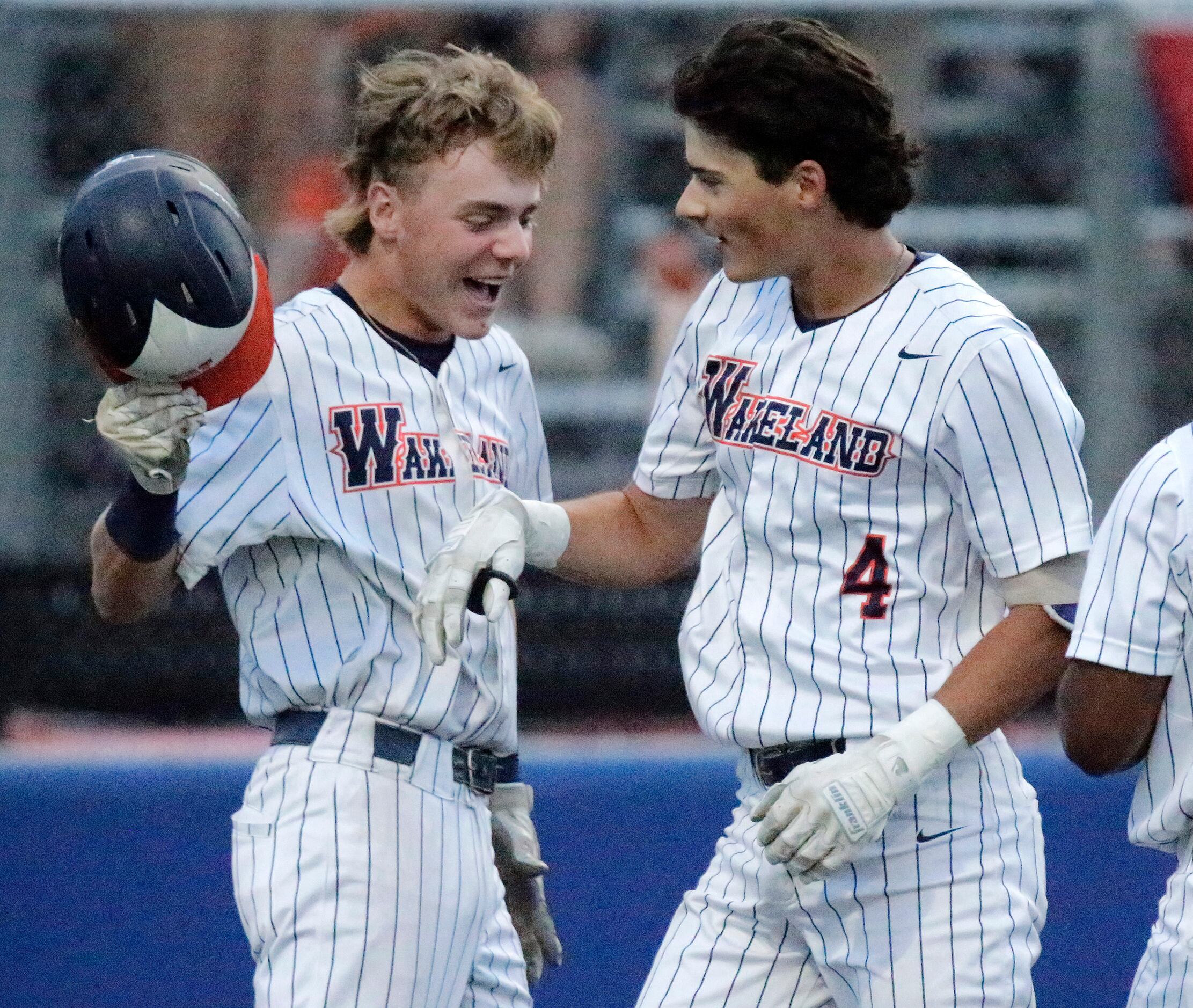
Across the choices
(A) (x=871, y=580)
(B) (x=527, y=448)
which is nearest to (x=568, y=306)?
(B) (x=527, y=448)

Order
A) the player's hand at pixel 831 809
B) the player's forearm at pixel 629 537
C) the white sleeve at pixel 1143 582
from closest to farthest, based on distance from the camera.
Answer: the white sleeve at pixel 1143 582 < the player's hand at pixel 831 809 < the player's forearm at pixel 629 537

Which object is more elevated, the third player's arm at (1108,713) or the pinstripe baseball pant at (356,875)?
the third player's arm at (1108,713)

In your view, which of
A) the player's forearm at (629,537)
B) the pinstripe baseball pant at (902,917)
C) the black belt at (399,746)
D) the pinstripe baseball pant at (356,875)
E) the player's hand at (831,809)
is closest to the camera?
the player's hand at (831,809)

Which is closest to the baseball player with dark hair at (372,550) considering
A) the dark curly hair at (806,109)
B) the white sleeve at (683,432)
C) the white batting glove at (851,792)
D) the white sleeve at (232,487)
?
the white sleeve at (232,487)

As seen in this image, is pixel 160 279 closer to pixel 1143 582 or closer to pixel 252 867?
pixel 252 867

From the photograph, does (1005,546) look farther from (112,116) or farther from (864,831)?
(112,116)

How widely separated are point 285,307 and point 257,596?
0.46 m

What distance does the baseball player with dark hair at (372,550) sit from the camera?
2.65 metres

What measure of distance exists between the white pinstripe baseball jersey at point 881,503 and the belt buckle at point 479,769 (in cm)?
37

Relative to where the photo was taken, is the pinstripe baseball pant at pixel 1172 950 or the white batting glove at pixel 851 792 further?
the white batting glove at pixel 851 792

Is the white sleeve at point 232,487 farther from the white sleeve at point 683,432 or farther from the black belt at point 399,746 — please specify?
the white sleeve at point 683,432

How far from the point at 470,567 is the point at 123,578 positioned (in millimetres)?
507

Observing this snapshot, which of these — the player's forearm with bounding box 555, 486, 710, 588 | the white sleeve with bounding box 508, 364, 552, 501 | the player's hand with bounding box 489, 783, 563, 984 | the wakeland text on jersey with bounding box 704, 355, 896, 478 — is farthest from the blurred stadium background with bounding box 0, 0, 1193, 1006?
the wakeland text on jersey with bounding box 704, 355, 896, 478

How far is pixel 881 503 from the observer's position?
256 centimetres
